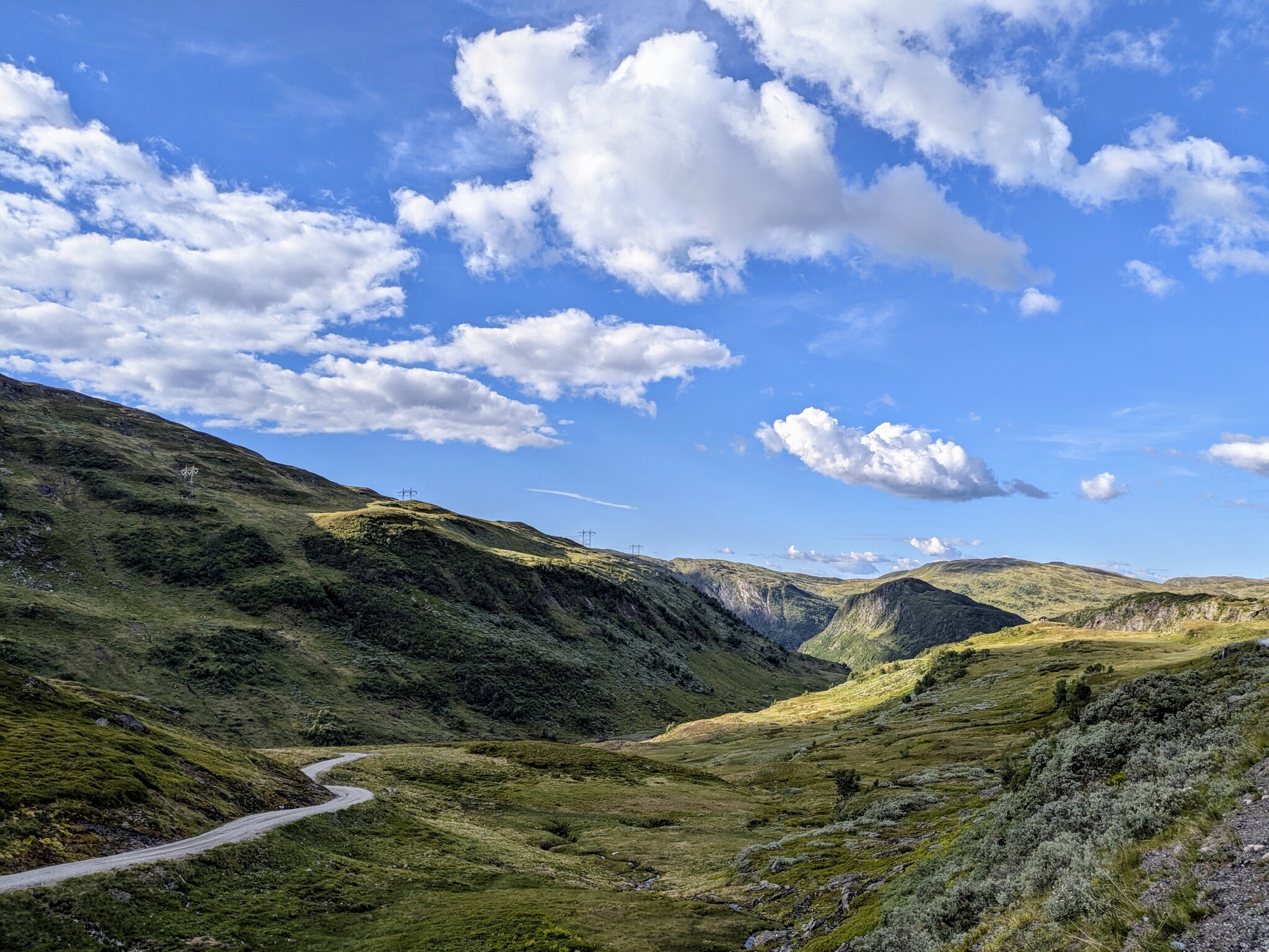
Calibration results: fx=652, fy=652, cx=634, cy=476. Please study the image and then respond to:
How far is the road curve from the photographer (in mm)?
30359

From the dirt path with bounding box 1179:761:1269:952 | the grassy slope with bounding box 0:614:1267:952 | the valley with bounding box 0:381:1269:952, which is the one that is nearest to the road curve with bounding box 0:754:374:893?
the valley with bounding box 0:381:1269:952

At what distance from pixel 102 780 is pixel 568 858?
36.3m

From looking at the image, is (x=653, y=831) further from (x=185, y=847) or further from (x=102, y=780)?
(x=102, y=780)

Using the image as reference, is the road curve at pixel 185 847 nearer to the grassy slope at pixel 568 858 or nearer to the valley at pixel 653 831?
the valley at pixel 653 831

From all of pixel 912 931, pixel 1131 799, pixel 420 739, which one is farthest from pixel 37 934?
pixel 420 739

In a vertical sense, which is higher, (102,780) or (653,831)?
(102,780)

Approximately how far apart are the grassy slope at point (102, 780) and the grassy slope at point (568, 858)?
600cm

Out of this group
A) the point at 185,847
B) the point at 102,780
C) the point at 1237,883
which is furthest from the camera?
the point at 102,780

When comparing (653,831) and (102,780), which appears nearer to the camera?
(102,780)

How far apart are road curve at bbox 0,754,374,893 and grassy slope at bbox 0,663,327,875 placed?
97 centimetres

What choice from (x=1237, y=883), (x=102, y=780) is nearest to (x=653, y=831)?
(x=102, y=780)

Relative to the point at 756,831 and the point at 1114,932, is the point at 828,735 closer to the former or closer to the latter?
the point at 756,831

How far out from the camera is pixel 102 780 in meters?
42.5

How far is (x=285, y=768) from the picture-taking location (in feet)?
232
